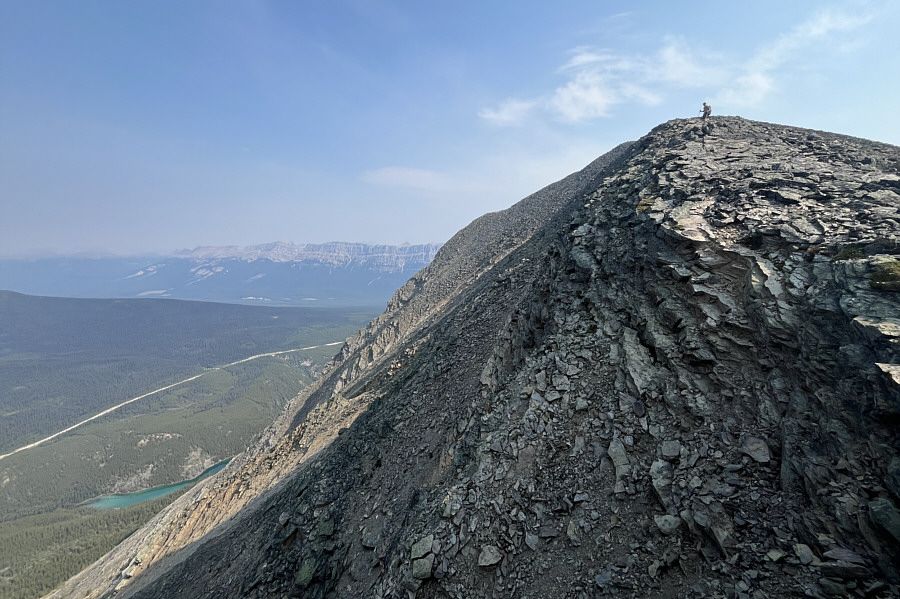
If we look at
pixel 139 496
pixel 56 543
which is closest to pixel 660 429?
pixel 56 543

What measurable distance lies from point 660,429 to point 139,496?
627 feet

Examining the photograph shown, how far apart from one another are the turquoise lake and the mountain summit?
14278cm

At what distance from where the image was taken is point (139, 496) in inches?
5266

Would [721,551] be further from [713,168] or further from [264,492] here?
[264,492]

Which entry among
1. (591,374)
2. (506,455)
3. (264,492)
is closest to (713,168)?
(591,374)

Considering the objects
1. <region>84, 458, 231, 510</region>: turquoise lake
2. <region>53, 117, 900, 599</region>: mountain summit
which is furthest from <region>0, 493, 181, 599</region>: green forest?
<region>53, 117, 900, 599</region>: mountain summit

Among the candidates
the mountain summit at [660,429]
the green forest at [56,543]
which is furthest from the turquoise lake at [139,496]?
the mountain summit at [660,429]

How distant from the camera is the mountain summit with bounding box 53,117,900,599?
821cm

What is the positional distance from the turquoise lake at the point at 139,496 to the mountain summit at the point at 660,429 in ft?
468

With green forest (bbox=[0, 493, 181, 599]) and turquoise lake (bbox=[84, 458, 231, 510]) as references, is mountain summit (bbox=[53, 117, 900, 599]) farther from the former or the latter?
turquoise lake (bbox=[84, 458, 231, 510])

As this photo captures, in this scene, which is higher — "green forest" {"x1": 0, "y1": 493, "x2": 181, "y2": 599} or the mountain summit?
the mountain summit

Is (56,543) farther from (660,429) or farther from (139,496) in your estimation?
(660,429)

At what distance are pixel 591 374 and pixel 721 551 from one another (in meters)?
6.62

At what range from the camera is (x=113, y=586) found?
1443 inches
